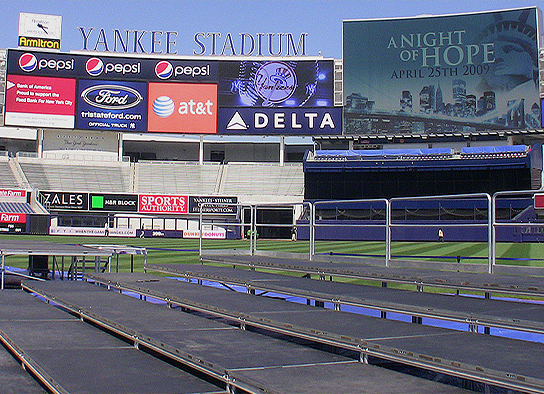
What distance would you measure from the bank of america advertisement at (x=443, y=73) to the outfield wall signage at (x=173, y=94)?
9.56ft

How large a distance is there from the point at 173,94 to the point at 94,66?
22.0 feet

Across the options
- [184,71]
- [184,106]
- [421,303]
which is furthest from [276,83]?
[421,303]

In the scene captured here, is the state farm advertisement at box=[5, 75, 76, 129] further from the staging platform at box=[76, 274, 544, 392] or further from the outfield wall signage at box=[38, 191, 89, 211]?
the staging platform at box=[76, 274, 544, 392]

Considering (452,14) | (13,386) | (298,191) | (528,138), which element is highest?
(452,14)

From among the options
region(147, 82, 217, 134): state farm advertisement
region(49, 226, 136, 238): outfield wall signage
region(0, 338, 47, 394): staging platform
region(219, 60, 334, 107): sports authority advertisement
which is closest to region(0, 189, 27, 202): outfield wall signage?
region(49, 226, 136, 238): outfield wall signage

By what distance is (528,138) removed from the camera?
50.9 metres

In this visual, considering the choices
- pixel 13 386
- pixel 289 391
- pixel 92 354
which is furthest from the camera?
pixel 92 354

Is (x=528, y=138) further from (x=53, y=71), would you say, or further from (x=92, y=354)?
(x=92, y=354)

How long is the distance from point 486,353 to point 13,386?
9.18 feet

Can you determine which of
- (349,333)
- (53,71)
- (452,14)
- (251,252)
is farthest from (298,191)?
(349,333)

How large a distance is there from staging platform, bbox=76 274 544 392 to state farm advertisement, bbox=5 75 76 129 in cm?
4529

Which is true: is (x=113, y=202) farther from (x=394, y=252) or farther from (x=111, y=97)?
(x=394, y=252)

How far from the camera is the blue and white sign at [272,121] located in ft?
161

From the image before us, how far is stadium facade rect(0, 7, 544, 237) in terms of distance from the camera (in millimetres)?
45875
